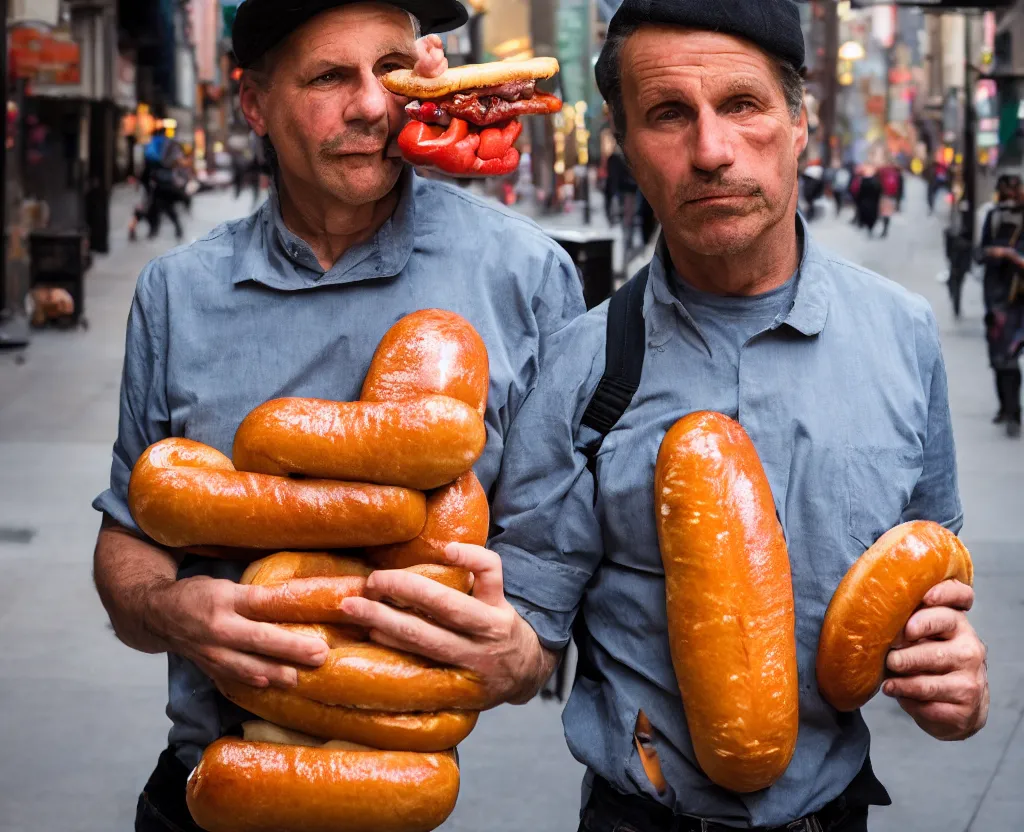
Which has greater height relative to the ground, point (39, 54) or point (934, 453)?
point (39, 54)

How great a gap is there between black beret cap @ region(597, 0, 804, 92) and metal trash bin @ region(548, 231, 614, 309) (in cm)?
477

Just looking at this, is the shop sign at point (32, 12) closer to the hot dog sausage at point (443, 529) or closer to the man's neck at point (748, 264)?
the man's neck at point (748, 264)

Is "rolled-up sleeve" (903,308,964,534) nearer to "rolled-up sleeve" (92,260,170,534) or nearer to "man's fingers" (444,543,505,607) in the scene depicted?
"man's fingers" (444,543,505,607)

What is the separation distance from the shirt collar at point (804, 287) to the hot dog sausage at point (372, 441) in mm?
448

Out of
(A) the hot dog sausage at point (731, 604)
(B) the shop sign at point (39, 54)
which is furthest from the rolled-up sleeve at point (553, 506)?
(B) the shop sign at point (39, 54)

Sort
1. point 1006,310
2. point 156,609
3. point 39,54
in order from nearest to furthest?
point 156,609 < point 1006,310 < point 39,54

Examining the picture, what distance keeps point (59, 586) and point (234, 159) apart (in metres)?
37.9

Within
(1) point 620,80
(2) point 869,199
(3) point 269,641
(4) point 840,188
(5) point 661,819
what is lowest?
(4) point 840,188

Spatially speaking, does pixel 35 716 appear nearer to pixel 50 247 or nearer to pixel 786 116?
pixel 786 116

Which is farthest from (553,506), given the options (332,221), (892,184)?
(892,184)

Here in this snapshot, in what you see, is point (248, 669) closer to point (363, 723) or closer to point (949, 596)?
point (363, 723)

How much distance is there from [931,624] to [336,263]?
3.98 ft

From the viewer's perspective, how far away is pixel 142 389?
8.89 ft

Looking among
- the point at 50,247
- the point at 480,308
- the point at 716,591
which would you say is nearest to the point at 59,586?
the point at 480,308
